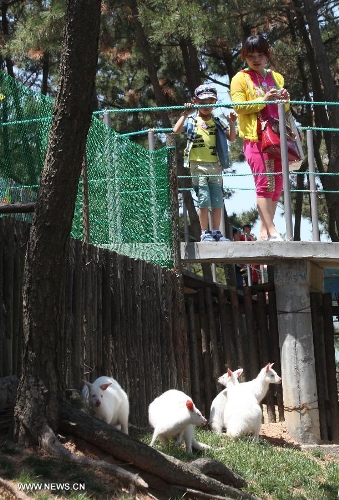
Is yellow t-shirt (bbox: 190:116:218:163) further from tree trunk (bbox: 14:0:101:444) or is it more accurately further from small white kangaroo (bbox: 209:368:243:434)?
tree trunk (bbox: 14:0:101:444)

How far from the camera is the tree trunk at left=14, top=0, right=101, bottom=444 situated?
22.9ft

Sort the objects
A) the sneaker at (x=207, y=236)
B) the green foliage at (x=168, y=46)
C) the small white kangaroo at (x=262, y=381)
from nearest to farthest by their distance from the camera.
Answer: the small white kangaroo at (x=262, y=381)
the sneaker at (x=207, y=236)
the green foliage at (x=168, y=46)

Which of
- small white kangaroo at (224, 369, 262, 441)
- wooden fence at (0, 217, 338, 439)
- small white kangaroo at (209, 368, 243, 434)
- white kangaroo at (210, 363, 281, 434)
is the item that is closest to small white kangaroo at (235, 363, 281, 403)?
white kangaroo at (210, 363, 281, 434)

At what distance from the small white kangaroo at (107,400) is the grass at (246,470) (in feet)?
1.38

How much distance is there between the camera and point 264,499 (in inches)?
308

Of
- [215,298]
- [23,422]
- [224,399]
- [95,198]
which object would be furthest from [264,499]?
[215,298]

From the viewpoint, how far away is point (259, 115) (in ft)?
38.5

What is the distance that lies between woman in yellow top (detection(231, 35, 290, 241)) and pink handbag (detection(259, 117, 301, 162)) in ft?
0.17

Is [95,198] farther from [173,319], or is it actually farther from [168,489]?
[168,489]

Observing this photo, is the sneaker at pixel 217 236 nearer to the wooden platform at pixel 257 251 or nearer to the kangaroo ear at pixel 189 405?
the wooden platform at pixel 257 251

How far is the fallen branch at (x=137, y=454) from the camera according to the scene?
690 cm

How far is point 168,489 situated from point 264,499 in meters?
1.26

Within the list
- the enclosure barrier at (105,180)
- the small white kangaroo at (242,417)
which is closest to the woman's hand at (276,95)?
the enclosure barrier at (105,180)

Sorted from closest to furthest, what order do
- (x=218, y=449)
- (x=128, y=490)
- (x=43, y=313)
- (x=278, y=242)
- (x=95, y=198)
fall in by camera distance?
1. (x=128, y=490)
2. (x=43, y=313)
3. (x=218, y=449)
4. (x=95, y=198)
5. (x=278, y=242)
